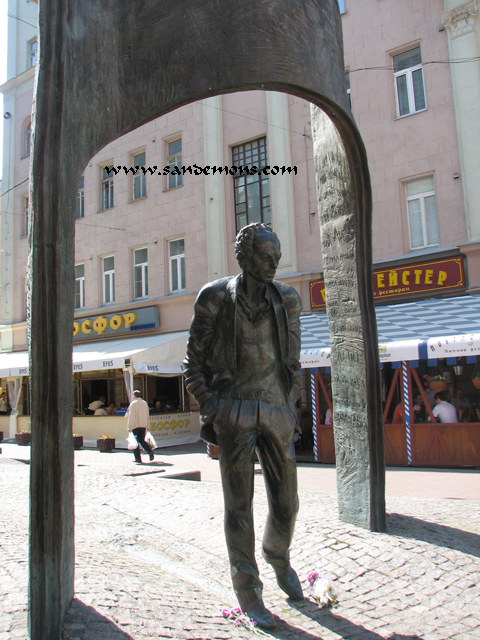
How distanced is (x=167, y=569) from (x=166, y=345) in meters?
11.5

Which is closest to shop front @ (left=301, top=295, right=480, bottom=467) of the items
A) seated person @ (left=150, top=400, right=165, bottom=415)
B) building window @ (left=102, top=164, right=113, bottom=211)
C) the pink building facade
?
the pink building facade

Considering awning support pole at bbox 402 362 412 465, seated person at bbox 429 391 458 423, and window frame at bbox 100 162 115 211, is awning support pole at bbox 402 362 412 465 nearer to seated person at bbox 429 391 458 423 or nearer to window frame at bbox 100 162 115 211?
seated person at bbox 429 391 458 423

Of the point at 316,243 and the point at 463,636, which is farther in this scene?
the point at 316,243

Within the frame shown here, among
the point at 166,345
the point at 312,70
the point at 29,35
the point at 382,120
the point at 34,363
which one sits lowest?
the point at 34,363

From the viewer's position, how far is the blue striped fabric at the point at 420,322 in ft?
33.8

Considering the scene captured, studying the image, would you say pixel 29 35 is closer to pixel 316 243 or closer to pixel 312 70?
pixel 316 243

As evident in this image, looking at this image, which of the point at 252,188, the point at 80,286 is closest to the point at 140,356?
the point at 252,188

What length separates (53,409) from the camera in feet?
8.51

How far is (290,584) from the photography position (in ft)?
10.2

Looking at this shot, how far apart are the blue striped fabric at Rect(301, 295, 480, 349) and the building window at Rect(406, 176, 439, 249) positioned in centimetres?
163

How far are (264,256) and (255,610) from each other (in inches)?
69.7

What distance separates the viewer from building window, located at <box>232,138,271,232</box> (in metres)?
16.3

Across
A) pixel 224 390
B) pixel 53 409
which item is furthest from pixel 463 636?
pixel 53 409

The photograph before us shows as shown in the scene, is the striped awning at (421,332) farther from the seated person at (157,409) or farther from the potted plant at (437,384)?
the seated person at (157,409)
